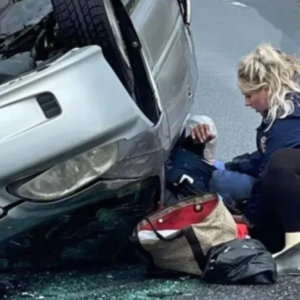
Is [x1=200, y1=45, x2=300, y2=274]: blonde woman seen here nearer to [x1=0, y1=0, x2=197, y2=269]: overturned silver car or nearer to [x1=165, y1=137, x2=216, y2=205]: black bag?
[x1=165, y1=137, x2=216, y2=205]: black bag

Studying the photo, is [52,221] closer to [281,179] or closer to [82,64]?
[82,64]

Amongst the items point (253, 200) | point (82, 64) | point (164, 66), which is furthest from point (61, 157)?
point (253, 200)

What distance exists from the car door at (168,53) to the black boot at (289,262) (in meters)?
0.60

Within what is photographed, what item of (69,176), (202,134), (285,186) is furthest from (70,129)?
(202,134)

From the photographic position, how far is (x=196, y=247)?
3.45m

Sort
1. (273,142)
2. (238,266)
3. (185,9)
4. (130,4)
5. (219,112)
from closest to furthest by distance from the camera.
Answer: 1. (238,266)
2. (273,142)
3. (130,4)
4. (185,9)
5. (219,112)

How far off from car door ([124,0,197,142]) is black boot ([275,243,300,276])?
60cm

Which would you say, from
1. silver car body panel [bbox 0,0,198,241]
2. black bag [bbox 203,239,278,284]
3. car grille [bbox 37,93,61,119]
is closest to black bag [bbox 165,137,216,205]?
black bag [bbox 203,239,278,284]

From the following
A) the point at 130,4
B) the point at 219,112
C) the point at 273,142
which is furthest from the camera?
the point at 219,112

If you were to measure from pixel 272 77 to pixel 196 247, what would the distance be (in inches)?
39.7

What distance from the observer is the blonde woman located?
373 cm

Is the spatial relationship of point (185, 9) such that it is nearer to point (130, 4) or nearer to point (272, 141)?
point (130, 4)

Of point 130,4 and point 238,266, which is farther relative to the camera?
point 130,4

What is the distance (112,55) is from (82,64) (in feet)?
0.84
